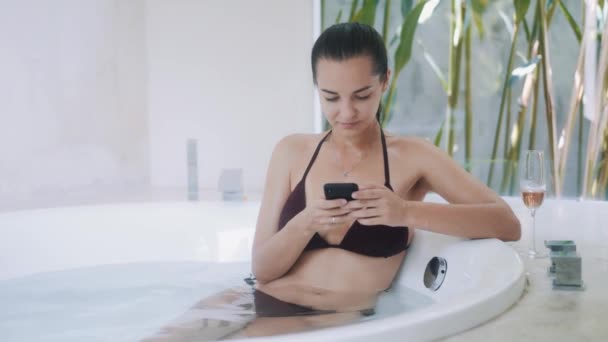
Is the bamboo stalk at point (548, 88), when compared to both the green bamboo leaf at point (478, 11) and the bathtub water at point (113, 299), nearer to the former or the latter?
the green bamboo leaf at point (478, 11)

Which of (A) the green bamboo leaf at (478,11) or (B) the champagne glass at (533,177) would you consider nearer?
(B) the champagne glass at (533,177)

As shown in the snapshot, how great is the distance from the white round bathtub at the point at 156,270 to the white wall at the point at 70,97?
69 centimetres

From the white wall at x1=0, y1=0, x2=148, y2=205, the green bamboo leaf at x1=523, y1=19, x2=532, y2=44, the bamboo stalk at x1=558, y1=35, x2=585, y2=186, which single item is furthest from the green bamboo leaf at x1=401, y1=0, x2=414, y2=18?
the white wall at x1=0, y1=0, x2=148, y2=205

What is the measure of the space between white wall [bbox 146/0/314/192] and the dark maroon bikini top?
2.02 metres

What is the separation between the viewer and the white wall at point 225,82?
3760 mm

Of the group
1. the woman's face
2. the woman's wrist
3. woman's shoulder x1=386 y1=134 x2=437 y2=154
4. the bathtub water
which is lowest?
the bathtub water

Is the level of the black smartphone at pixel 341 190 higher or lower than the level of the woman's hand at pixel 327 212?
higher

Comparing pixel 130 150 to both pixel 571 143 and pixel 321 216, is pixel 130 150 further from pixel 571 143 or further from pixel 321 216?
pixel 321 216

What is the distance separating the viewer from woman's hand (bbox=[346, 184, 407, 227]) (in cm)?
152

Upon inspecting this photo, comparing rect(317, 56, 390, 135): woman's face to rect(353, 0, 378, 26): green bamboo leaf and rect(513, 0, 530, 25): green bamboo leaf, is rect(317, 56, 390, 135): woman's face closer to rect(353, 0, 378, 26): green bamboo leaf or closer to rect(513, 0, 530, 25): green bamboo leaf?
rect(513, 0, 530, 25): green bamboo leaf

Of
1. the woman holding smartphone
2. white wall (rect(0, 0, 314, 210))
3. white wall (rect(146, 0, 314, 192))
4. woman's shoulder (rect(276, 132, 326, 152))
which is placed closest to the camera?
the woman holding smartphone

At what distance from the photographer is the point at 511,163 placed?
3.20 m

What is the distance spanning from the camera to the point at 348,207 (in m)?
1.52

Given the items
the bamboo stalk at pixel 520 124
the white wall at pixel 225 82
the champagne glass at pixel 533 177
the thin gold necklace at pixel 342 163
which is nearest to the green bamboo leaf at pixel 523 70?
the bamboo stalk at pixel 520 124
